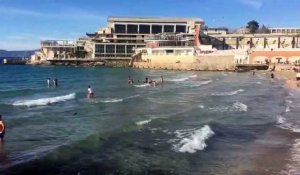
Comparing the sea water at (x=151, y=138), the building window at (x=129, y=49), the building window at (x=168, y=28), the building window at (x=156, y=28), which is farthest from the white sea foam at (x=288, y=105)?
the building window at (x=168, y=28)

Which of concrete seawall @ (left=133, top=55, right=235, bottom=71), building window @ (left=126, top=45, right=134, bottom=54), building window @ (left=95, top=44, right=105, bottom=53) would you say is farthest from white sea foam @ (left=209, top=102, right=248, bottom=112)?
building window @ (left=95, top=44, right=105, bottom=53)

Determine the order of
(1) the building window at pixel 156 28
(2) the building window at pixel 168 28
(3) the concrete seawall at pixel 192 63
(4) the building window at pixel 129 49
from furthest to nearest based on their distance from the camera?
1. (2) the building window at pixel 168 28
2. (1) the building window at pixel 156 28
3. (4) the building window at pixel 129 49
4. (3) the concrete seawall at pixel 192 63

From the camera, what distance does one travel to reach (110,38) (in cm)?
16362

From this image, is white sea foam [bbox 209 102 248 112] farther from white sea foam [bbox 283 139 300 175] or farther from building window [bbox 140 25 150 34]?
building window [bbox 140 25 150 34]

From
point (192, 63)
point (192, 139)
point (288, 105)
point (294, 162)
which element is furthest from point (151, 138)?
point (192, 63)

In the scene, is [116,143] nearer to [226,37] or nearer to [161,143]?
[161,143]

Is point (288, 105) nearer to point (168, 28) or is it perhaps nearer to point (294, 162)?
point (294, 162)

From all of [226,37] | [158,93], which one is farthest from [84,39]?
[158,93]

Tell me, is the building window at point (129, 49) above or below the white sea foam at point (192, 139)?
above

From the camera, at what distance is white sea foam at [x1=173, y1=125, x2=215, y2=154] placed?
23.6 m

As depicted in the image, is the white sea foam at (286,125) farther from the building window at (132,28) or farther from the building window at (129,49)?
the building window at (132,28)

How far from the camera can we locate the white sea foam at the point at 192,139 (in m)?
23.6

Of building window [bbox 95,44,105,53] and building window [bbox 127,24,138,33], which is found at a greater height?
building window [bbox 127,24,138,33]

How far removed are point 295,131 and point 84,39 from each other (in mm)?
151449
